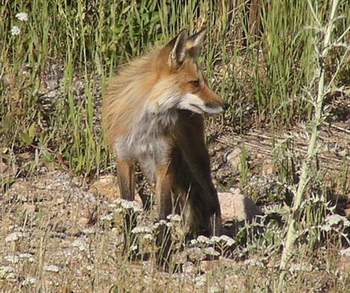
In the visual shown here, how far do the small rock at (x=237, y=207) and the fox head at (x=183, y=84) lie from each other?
3.07 feet

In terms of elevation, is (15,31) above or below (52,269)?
above

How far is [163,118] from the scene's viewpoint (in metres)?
6.83

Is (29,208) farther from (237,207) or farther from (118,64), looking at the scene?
(118,64)

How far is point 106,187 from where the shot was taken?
777 centimetres

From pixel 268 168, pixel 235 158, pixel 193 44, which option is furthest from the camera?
pixel 235 158

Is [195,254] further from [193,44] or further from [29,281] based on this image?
[29,281]

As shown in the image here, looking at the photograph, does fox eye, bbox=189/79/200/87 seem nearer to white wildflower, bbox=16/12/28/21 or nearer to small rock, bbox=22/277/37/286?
small rock, bbox=22/277/37/286

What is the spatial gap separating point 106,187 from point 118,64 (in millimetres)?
1316

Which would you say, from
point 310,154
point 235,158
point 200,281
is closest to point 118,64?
point 235,158

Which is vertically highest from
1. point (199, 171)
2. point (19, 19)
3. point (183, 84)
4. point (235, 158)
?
point (19, 19)

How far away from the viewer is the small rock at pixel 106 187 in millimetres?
7711

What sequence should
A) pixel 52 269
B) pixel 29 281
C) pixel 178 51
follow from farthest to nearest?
1. pixel 178 51
2. pixel 52 269
3. pixel 29 281

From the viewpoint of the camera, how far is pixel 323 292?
19.3ft

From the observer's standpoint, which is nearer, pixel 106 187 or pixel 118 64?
pixel 106 187
